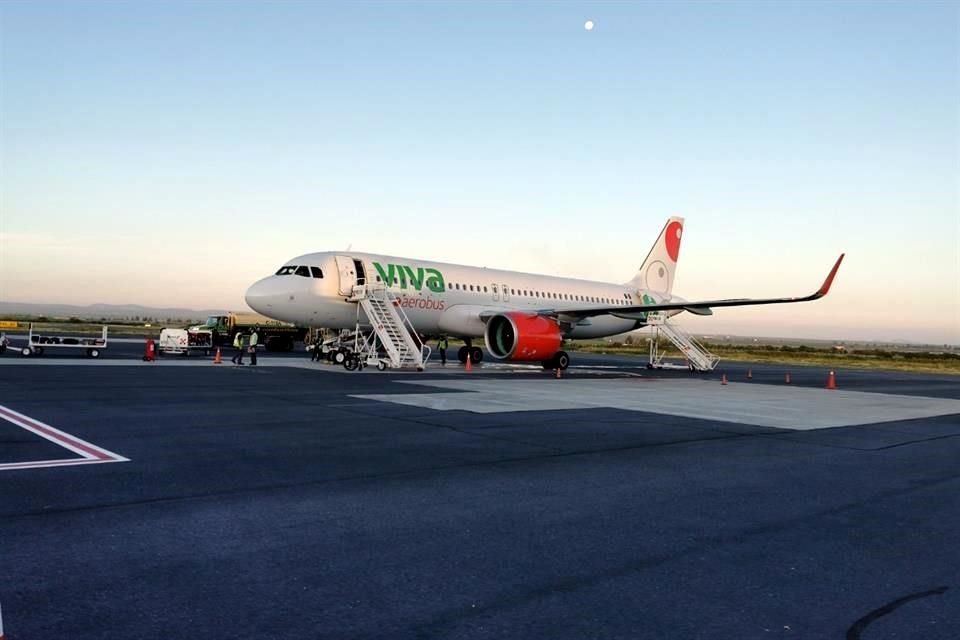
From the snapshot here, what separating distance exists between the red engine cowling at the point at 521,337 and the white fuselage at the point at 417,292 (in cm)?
154

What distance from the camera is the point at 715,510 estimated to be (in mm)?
6500

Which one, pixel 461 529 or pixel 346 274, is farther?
pixel 346 274

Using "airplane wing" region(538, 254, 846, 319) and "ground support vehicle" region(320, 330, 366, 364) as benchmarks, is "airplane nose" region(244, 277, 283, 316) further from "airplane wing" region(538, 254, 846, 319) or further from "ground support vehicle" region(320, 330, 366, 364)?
"airplane wing" region(538, 254, 846, 319)

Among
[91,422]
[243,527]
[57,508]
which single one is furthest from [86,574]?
[91,422]

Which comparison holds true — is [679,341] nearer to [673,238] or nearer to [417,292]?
[673,238]

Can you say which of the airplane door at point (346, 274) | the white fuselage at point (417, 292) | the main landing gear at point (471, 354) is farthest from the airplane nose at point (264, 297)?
the main landing gear at point (471, 354)

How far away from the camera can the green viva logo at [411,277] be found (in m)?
26.4

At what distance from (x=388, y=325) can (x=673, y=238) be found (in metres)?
20.5

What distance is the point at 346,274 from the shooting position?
1011 inches

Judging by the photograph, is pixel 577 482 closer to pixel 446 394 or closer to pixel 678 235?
pixel 446 394

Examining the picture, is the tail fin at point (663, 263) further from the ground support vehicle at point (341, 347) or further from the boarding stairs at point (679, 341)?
the ground support vehicle at point (341, 347)

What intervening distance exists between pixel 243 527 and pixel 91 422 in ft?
20.6

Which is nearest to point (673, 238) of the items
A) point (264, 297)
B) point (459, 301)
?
point (459, 301)

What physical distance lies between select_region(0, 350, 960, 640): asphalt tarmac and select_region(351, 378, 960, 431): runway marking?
2297 millimetres
